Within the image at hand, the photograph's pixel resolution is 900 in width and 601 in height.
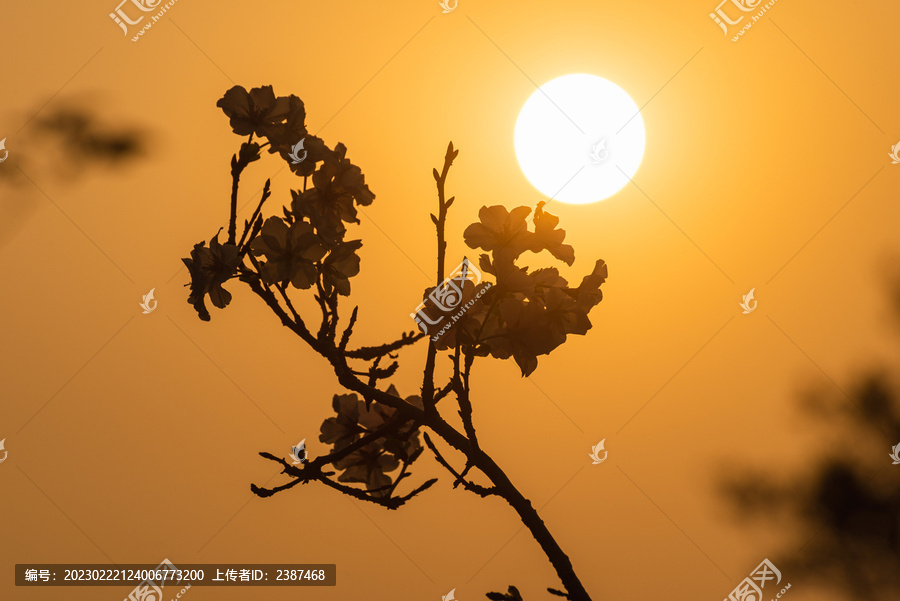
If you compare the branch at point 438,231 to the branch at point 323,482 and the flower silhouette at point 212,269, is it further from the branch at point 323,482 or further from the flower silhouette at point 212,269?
the flower silhouette at point 212,269

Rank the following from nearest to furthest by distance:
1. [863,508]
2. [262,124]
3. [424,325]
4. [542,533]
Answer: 1. [542,533]
2. [424,325]
3. [262,124]
4. [863,508]

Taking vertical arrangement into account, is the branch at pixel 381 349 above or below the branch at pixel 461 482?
above

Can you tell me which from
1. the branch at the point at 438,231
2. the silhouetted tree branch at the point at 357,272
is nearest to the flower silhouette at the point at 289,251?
the silhouetted tree branch at the point at 357,272

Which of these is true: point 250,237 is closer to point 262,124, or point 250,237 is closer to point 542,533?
point 262,124

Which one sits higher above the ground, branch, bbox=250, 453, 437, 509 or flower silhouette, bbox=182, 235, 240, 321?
flower silhouette, bbox=182, 235, 240, 321

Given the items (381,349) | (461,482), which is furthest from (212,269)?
(461,482)

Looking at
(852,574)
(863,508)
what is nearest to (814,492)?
(863,508)

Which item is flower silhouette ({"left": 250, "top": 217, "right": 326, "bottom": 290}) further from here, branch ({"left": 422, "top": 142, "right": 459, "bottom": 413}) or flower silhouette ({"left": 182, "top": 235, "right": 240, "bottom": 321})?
branch ({"left": 422, "top": 142, "right": 459, "bottom": 413})

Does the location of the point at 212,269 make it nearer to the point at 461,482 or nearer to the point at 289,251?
the point at 289,251

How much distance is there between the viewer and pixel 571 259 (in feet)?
6.84

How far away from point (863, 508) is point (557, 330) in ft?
45.3

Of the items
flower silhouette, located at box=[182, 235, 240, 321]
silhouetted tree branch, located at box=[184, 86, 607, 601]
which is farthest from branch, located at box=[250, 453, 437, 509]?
flower silhouette, located at box=[182, 235, 240, 321]

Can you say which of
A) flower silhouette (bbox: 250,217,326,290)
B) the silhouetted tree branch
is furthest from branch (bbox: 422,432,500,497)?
flower silhouette (bbox: 250,217,326,290)

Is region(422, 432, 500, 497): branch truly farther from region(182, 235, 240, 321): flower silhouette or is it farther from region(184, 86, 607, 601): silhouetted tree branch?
region(182, 235, 240, 321): flower silhouette
